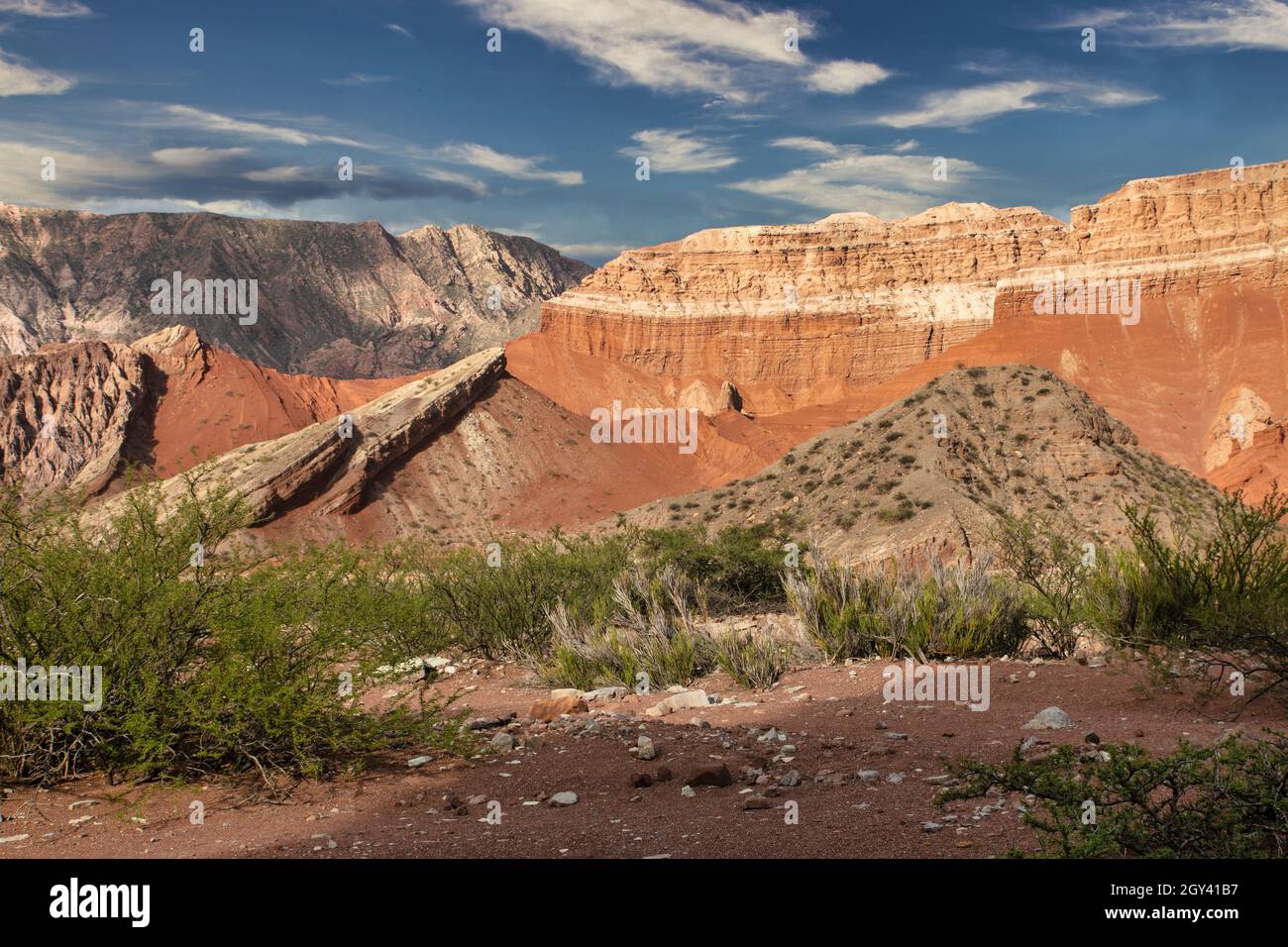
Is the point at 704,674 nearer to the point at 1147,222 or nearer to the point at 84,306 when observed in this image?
the point at 1147,222

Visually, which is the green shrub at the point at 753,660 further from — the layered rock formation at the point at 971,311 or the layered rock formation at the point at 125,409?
the layered rock formation at the point at 971,311

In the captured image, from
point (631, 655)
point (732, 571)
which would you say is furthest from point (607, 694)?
point (732, 571)

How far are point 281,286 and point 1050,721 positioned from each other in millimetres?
171384

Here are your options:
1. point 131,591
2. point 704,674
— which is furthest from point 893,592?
point 131,591

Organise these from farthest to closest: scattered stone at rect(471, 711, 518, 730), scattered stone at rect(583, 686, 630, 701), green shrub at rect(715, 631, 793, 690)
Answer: green shrub at rect(715, 631, 793, 690)
scattered stone at rect(583, 686, 630, 701)
scattered stone at rect(471, 711, 518, 730)

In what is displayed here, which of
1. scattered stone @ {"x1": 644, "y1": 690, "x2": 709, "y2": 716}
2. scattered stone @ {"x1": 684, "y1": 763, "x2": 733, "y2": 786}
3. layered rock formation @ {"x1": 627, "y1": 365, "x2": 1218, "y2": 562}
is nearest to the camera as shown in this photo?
scattered stone @ {"x1": 684, "y1": 763, "x2": 733, "y2": 786}

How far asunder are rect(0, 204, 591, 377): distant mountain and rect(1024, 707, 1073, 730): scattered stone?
134855 millimetres

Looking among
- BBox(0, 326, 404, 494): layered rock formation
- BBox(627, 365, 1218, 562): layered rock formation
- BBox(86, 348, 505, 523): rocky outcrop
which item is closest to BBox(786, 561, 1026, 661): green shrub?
BBox(627, 365, 1218, 562): layered rock formation

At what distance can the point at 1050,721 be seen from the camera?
8711mm

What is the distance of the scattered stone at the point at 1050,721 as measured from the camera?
28.4 ft

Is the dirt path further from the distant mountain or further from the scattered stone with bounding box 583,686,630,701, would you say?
the distant mountain

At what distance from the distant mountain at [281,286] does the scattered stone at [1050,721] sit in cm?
13486

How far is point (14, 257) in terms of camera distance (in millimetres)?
147125

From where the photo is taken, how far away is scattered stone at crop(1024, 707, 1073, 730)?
8656mm
